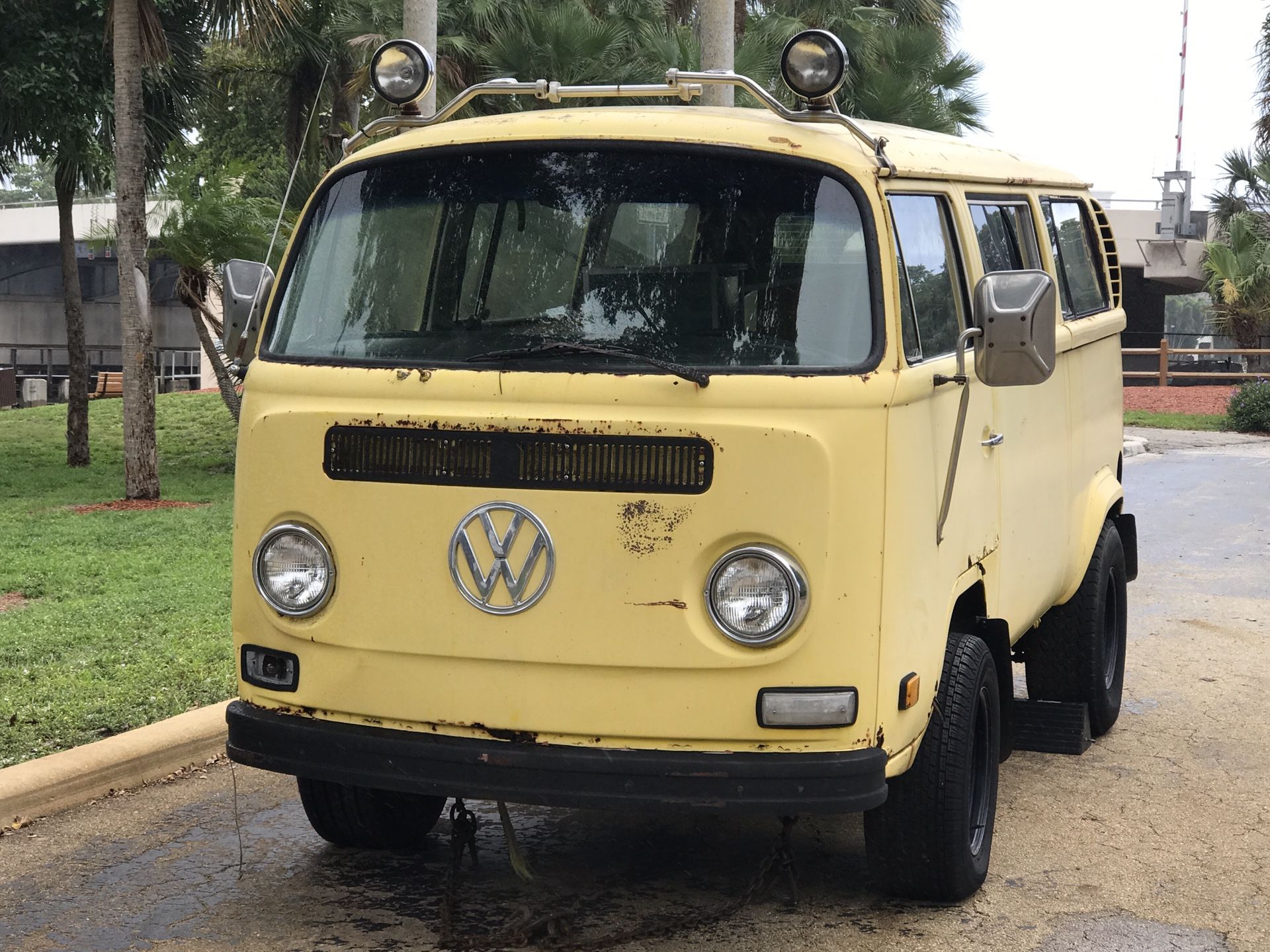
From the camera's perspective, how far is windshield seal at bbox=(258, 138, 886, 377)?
4.07 meters

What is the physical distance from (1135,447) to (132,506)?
12925 millimetres

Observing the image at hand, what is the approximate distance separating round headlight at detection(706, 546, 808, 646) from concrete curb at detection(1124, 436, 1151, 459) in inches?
700

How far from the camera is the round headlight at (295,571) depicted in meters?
4.25

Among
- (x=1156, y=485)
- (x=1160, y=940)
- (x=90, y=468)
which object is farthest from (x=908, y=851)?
(x=90, y=468)

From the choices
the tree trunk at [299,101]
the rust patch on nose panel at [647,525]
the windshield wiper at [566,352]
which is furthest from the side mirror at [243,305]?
the tree trunk at [299,101]

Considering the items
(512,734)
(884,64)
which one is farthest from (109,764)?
(884,64)

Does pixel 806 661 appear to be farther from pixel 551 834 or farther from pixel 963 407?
pixel 551 834

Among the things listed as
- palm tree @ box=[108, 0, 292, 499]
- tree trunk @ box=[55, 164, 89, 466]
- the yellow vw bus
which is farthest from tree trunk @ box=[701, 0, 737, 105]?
tree trunk @ box=[55, 164, 89, 466]

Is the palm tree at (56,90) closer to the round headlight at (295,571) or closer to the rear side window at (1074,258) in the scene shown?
the rear side window at (1074,258)

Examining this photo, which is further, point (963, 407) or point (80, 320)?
point (80, 320)

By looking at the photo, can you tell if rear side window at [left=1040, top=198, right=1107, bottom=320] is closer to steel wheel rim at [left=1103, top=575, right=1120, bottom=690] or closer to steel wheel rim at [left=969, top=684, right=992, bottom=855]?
steel wheel rim at [left=1103, top=575, right=1120, bottom=690]

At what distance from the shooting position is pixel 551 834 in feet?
17.9

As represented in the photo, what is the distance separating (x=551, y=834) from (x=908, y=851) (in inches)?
54.7

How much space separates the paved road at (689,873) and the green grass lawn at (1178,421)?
65.4 feet
